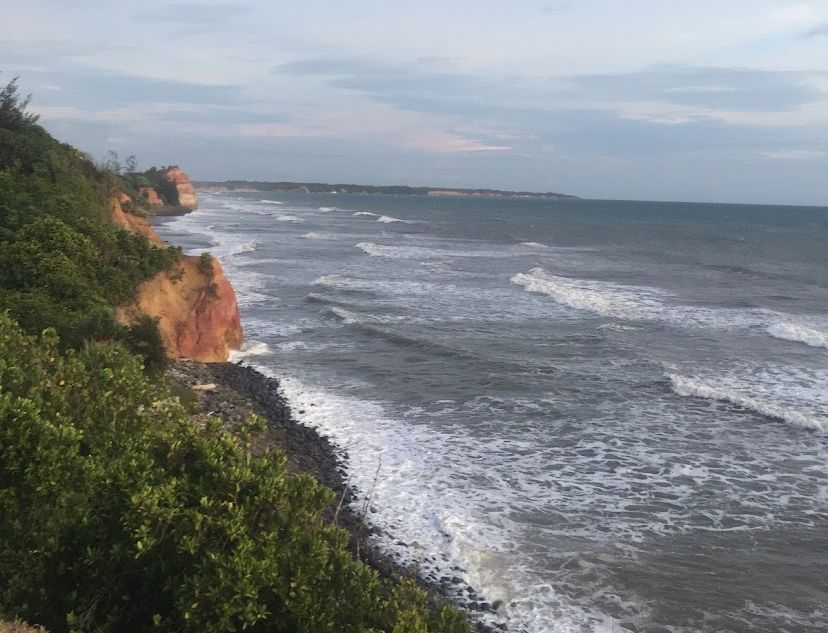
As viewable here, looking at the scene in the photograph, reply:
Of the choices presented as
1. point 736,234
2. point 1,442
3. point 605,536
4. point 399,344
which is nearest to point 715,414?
point 605,536

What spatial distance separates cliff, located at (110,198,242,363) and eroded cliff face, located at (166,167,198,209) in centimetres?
8339

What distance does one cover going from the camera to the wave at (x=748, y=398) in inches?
761

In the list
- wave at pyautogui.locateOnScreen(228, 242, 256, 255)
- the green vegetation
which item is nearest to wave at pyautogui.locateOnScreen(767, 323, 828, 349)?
the green vegetation

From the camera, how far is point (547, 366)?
79.0 ft

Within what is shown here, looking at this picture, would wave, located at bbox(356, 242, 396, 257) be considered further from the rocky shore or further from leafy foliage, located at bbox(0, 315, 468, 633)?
leafy foliage, located at bbox(0, 315, 468, 633)

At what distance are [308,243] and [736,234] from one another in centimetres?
5869

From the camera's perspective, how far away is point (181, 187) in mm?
103625

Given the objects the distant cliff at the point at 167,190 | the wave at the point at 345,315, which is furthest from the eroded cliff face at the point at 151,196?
the wave at the point at 345,315

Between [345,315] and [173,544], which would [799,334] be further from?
[173,544]

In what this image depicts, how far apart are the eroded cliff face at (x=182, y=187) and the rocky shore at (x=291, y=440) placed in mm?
86006

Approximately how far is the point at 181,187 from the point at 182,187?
207 mm

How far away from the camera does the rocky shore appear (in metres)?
11.3

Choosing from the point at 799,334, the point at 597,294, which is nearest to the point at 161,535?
the point at 799,334

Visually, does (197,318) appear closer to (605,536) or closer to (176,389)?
(176,389)
